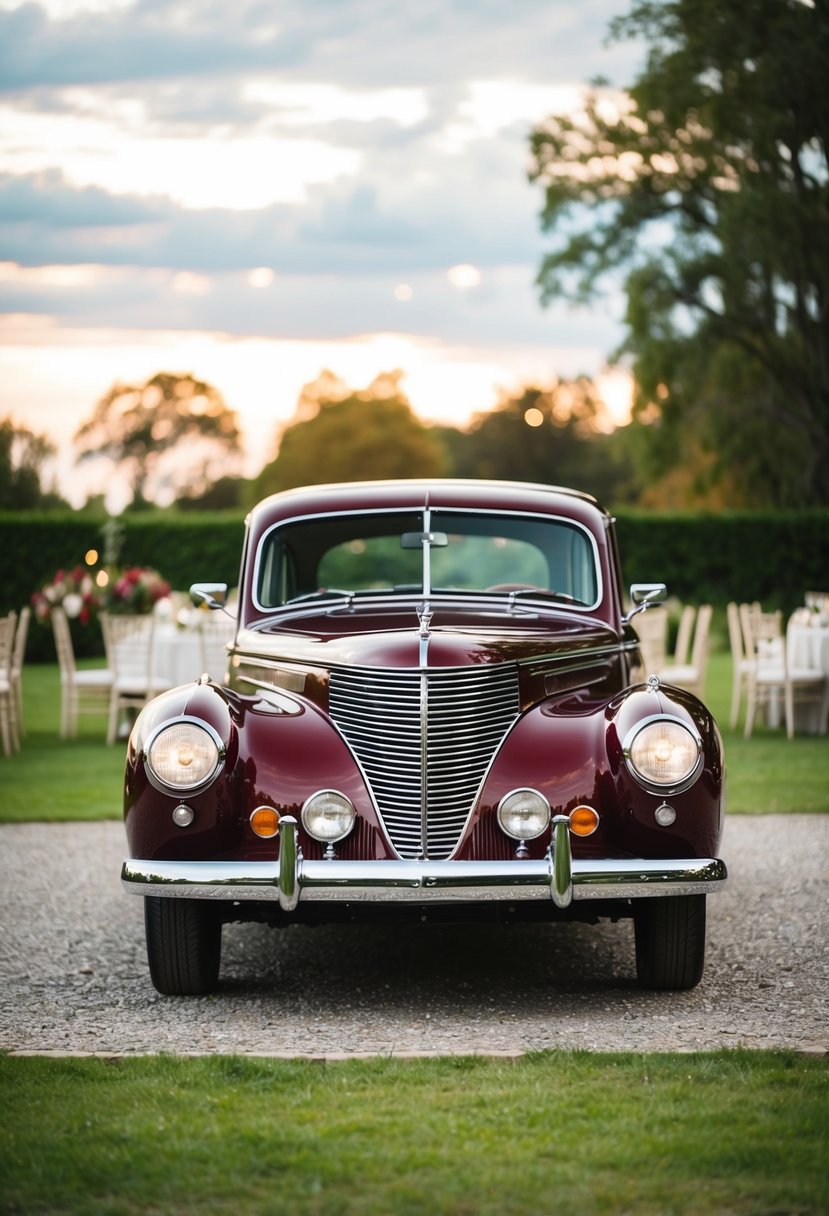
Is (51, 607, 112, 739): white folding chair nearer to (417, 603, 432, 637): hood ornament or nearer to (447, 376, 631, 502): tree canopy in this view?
(417, 603, 432, 637): hood ornament

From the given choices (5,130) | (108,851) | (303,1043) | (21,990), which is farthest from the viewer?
(5,130)

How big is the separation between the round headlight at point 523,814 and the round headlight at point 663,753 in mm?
365

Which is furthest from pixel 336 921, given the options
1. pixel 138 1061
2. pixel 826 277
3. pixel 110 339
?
pixel 110 339

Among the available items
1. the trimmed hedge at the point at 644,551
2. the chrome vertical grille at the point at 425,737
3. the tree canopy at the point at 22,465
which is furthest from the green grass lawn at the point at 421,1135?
the tree canopy at the point at 22,465

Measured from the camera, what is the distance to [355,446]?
68.6 meters

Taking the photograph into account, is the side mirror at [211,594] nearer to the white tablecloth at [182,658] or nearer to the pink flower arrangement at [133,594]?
the white tablecloth at [182,658]

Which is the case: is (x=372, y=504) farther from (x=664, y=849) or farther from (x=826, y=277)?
(x=826, y=277)

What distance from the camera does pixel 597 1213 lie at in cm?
334

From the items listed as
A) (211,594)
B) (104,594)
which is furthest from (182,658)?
(211,594)

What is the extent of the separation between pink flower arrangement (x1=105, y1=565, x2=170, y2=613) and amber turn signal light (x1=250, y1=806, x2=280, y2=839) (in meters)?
10.2

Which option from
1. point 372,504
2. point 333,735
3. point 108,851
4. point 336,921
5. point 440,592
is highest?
point 372,504

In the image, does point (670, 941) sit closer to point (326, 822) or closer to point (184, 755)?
point (326, 822)

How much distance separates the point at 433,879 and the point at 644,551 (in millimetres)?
22582

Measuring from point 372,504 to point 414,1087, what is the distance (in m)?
3.03
